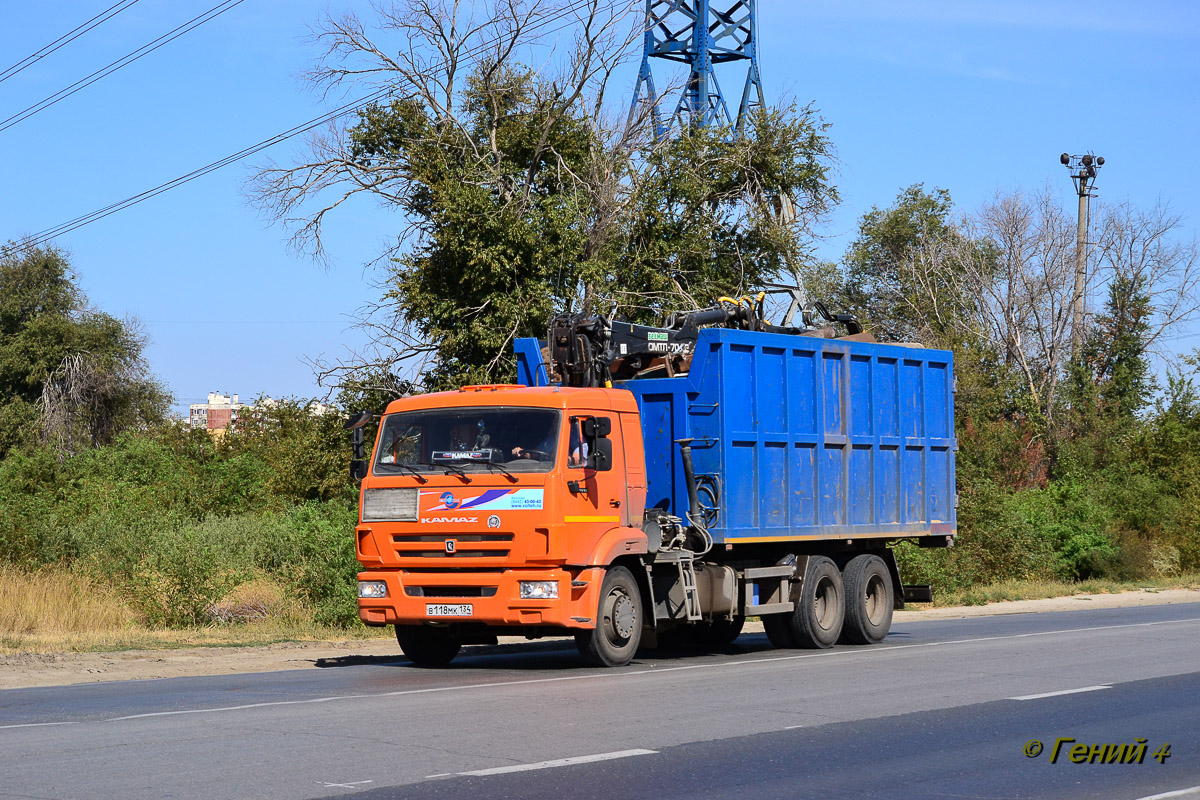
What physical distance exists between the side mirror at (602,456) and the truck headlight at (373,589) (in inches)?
97.3

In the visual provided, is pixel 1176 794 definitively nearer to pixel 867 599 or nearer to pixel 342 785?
pixel 342 785

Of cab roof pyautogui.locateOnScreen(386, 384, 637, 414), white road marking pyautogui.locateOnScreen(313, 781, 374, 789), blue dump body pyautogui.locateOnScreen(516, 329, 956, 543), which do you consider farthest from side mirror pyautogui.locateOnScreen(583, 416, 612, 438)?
white road marking pyautogui.locateOnScreen(313, 781, 374, 789)

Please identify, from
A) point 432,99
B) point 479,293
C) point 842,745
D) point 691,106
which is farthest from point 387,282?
point 842,745

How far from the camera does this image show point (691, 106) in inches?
1250

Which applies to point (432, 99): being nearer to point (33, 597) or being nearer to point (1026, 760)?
point (33, 597)

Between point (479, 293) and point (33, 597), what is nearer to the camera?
point (33, 597)

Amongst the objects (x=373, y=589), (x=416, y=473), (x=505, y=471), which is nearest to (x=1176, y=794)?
(x=505, y=471)

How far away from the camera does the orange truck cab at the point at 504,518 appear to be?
1280cm

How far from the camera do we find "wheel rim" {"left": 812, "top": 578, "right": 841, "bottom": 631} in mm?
16312

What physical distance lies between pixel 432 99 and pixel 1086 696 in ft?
66.9

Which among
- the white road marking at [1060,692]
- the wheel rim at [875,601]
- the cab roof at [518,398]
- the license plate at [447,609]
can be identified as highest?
the cab roof at [518,398]

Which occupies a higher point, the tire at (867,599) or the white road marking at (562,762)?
the tire at (867,599)

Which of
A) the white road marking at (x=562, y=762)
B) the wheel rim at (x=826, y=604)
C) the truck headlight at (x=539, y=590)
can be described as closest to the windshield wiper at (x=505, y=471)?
the truck headlight at (x=539, y=590)

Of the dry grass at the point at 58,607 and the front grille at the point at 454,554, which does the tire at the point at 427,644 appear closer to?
the front grille at the point at 454,554
